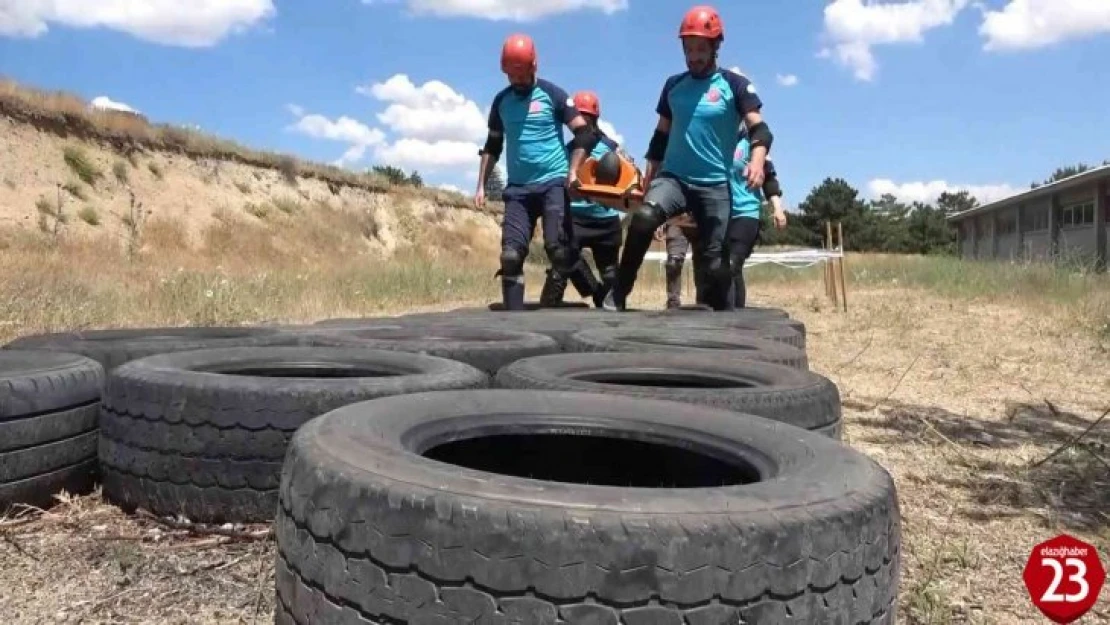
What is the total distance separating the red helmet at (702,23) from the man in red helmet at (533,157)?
4.80 ft

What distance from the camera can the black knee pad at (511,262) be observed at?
724cm

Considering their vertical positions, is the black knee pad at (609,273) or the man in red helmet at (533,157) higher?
the man in red helmet at (533,157)

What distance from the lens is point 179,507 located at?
2.81 metres

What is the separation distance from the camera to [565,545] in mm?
1364

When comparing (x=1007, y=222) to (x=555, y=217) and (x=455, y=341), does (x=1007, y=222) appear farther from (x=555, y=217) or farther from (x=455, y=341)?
(x=455, y=341)

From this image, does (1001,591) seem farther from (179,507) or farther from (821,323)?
(821,323)

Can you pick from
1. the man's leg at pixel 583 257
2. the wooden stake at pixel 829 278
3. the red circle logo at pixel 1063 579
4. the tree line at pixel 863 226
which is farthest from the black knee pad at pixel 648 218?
the tree line at pixel 863 226

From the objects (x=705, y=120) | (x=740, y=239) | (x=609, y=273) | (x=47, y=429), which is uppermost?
(x=705, y=120)

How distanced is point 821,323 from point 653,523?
10909 mm

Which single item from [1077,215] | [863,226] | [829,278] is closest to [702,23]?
[829,278]

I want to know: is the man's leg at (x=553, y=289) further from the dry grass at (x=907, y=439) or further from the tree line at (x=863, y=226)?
the tree line at (x=863, y=226)

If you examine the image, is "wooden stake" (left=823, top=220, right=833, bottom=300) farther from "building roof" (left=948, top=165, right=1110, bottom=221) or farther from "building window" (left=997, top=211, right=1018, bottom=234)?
"building window" (left=997, top=211, right=1018, bottom=234)

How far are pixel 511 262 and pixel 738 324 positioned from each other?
226 centimetres

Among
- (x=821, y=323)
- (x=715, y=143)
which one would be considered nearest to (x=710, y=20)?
(x=715, y=143)
